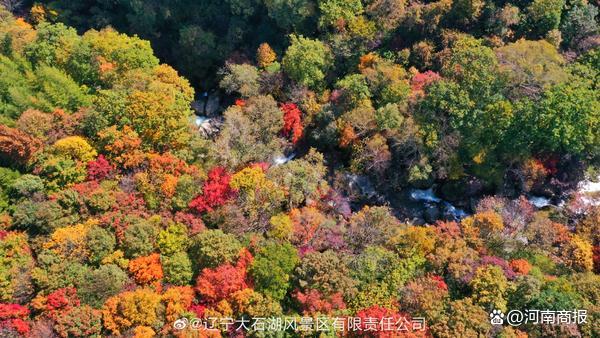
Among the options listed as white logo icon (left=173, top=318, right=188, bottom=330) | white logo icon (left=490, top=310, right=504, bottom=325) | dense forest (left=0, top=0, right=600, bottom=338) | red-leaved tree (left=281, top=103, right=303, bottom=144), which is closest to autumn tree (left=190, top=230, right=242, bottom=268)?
dense forest (left=0, top=0, right=600, bottom=338)

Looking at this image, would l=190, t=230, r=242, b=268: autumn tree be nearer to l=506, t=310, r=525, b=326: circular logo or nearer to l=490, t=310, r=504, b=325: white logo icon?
l=490, t=310, r=504, b=325: white logo icon

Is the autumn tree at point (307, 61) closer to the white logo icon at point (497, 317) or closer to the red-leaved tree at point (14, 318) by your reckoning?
the white logo icon at point (497, 317)

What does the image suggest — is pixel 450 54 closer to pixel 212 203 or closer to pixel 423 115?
pixel 423 115

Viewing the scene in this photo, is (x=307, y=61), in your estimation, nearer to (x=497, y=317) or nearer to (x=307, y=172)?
(x=307, y=172)

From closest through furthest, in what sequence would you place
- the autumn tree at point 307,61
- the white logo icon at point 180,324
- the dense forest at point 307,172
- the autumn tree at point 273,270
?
the white logo icon at point 180,324 < the dense forest at point 307,172 < the autumn tree at point 273,270 < the autumn tree at point 307,61

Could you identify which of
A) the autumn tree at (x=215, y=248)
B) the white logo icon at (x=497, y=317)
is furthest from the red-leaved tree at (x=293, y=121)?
the white logo icon at (x=497, y=317)

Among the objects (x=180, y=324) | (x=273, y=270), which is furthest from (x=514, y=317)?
(x=180, y=324)
